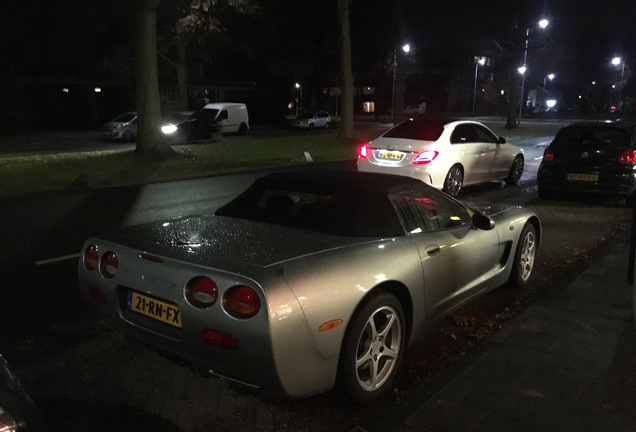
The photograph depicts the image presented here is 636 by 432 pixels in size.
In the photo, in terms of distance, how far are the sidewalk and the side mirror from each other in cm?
84

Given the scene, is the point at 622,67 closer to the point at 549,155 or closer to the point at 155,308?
the point at 549,155

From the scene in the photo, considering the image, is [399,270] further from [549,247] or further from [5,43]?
[5,43]

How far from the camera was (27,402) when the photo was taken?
7.32 ft

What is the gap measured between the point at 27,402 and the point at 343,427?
1771 millimetres

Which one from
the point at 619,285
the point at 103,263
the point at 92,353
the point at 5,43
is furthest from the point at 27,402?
the point at 5,43

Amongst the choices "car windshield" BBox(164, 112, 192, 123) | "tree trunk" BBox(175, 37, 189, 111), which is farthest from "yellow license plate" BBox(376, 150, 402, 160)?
"tree trunk" BBox(175, 37, 189, 111)

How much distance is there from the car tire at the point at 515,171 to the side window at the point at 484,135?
1.17 meters

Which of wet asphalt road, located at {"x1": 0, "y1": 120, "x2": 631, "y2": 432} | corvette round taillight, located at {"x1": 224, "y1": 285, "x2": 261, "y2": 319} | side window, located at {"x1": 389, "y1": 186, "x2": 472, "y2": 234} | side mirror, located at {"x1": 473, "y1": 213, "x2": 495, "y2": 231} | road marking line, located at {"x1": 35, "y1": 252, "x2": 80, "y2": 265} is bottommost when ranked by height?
road marking line, located at {"x1": 35, "y1": 252, "x2": 80, "y2": 265}

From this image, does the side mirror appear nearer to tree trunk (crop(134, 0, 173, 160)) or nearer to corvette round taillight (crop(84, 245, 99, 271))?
corvette round taillight (crop(84, 245, 99, 271))

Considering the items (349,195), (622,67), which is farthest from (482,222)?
(622,67)

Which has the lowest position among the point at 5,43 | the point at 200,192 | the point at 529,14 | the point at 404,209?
the point at 200,192

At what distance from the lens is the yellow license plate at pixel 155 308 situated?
3240 mm

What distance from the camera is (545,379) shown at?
3.80m

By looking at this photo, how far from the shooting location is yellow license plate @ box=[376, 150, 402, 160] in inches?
422
